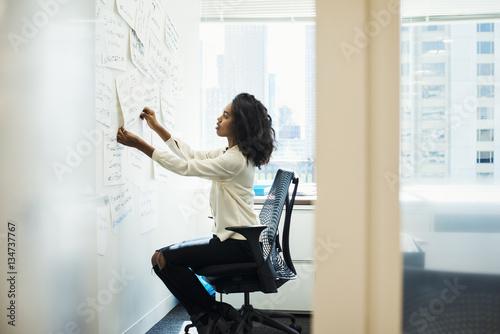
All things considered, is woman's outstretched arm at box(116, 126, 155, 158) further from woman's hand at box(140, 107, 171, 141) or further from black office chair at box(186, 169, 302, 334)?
black office chair at box(186, 169, 302, 334)

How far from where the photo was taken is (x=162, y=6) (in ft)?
8.24

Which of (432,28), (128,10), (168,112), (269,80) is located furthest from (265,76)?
(432,28)

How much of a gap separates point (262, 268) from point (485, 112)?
4.38 feet

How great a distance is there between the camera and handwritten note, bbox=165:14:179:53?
2.58 m

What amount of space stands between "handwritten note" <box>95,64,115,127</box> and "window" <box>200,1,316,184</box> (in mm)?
1578

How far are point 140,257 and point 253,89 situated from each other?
1.69 metres

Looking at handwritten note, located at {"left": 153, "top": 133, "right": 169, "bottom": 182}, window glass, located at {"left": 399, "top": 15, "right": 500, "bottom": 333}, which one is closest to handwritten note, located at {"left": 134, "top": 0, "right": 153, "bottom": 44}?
handwritten note, located at {"left": 153, "top": 133, "right": 169, "bottom": 182}

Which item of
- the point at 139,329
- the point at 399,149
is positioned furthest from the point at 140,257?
the point at 399,149

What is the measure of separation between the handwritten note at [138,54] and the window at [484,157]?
1628 millimetres

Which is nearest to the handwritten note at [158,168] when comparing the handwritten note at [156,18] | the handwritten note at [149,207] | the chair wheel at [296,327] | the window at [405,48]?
the handwritten note at [149,207]

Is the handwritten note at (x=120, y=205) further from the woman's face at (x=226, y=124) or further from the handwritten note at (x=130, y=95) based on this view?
the woman's face at (x=226, y=124)

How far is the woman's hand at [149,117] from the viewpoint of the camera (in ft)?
7.18

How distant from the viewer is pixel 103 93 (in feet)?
5.95

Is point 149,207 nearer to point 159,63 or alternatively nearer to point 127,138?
point 127,138
